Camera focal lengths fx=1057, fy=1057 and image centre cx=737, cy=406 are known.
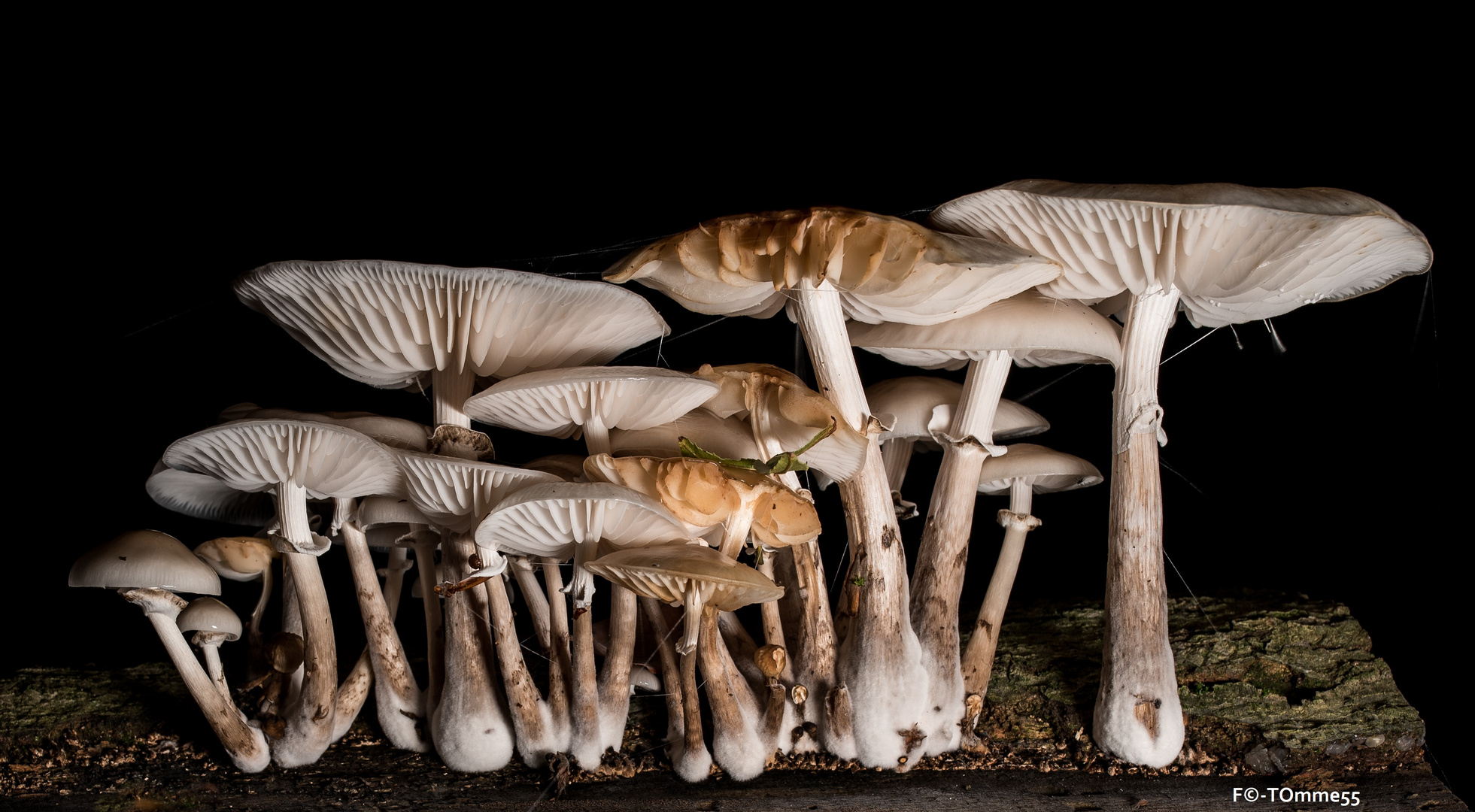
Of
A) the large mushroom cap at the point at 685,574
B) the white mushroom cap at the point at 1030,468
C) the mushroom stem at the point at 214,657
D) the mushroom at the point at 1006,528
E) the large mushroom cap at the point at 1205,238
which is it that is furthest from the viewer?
the white mushroom cap at the point at 1030,468

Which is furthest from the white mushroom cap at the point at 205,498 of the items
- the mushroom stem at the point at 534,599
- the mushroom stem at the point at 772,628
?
the mushroom stem at the point at 772,628

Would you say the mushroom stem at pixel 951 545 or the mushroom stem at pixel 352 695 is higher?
the mushroom stem at pixel 951 545

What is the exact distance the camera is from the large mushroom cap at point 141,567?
2.78 metres

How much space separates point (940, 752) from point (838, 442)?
0.99 metres

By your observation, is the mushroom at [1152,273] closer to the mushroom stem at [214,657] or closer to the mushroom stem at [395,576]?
the mushroom stem at [395,576]

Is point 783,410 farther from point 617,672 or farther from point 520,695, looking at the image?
point 520,695

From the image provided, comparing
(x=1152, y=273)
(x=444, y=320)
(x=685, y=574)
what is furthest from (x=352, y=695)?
(x=1152, y=273)

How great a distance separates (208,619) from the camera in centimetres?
296

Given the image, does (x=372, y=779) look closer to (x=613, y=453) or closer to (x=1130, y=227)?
(x=613, y=453)

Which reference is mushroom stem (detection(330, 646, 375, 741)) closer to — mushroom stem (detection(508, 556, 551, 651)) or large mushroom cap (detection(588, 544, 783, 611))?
mushroom stem (detection(508, 556, 551, 651))

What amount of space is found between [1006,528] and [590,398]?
1.46m

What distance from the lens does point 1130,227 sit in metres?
2.66

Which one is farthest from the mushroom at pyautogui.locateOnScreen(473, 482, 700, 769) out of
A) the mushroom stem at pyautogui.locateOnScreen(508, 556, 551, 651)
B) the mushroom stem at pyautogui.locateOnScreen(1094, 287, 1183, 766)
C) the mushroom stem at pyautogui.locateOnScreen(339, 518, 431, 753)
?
the mushroom stem at pyautogui.locateOnScreen(1094, 287, 1183, 766)

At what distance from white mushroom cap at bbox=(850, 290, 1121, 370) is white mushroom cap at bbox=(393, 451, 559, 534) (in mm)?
1074
